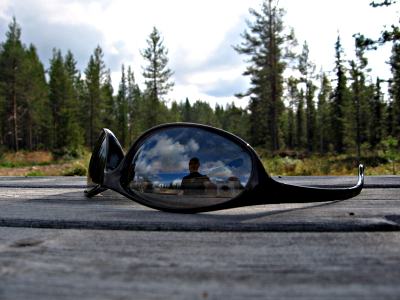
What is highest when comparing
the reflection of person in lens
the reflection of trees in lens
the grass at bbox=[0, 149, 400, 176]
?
the reflection of trees in lens

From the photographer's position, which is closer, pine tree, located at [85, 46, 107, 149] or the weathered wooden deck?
the weathered wooden deck

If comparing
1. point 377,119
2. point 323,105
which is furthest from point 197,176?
point 323,105

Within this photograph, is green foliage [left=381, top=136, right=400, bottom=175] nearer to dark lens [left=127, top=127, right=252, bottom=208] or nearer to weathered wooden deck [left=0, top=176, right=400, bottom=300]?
dark lens [left=127, top=127, right=252, bottom=208]

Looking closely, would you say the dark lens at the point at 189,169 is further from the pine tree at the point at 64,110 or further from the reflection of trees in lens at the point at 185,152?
the pine tree at the point at 64,110

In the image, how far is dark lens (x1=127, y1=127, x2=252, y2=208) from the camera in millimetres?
963

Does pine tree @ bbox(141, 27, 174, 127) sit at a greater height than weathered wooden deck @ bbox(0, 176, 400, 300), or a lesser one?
greater

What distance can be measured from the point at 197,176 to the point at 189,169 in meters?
0.04

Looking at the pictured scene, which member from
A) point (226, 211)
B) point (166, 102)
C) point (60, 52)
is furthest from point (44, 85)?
point (226, 211)

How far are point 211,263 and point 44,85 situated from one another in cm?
4153

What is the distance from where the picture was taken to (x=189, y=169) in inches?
40.7

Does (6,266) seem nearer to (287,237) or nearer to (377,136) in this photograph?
(287,237)

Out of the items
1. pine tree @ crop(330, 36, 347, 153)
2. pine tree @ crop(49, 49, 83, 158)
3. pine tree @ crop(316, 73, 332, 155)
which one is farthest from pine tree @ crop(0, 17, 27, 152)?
pine tree @ crop(316, 73, 332, 155)

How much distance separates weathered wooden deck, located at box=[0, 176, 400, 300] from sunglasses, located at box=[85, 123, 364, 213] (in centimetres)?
10

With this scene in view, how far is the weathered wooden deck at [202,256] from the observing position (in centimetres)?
38
